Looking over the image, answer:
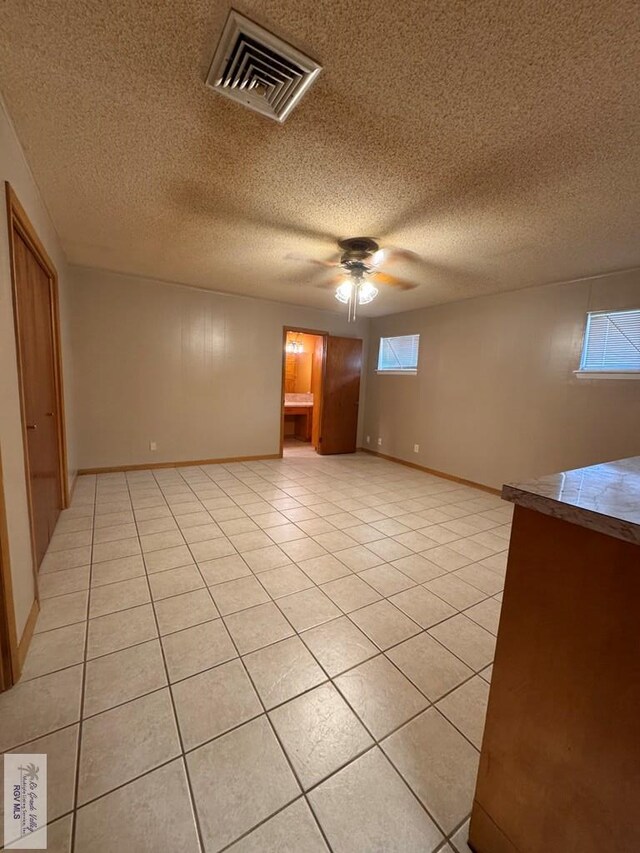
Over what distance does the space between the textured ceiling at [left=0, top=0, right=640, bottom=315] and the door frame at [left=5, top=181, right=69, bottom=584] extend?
372 mm

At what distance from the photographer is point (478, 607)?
6.73 feet

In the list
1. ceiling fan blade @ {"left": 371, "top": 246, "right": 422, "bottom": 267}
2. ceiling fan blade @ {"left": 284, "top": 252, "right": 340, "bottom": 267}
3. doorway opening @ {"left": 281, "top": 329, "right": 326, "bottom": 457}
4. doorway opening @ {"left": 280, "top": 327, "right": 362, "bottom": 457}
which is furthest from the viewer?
doorway opening @ {"left": 281, "top": 329, "right": 326, "bottom": 457}

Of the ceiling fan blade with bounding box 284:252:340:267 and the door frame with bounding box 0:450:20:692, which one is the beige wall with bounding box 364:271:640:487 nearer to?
the ceiling fan blade with bounding box 284:252:340:267

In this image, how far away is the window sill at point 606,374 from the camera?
307 cm

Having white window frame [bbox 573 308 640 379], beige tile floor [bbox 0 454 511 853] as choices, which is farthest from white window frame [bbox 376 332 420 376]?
beige tile floor [bbox 0 454 511 853]

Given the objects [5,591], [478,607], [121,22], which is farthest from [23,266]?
[478,607]

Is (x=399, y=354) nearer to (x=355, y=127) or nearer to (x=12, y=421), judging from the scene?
(x=355, y=127)

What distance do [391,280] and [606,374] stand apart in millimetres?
2328

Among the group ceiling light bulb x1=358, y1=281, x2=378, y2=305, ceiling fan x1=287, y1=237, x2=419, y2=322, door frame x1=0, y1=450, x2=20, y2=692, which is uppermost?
ceiling fan x1=287, y1=237, x2=419, y2=322

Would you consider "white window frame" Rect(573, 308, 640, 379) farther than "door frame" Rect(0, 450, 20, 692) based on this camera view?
Yes

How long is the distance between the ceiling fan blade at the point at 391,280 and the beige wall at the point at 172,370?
1.88 m

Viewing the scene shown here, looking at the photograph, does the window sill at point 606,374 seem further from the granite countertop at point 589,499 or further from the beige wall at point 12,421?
the beige wall at point 12,421

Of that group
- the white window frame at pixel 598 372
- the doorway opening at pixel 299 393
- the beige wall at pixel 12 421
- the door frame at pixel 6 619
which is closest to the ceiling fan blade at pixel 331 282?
the doorway opening at pixel 299 393

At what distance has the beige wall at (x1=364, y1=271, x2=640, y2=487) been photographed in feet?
10.7
